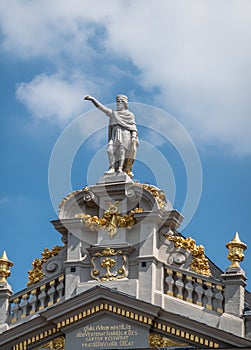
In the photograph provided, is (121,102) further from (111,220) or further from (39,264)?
(39,264)

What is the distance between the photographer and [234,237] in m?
34.6

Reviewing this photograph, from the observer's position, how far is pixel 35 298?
3622cm

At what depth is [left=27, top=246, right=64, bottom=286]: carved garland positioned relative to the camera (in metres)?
36.6

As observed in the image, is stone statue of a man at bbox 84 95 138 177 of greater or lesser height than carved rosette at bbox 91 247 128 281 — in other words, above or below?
above

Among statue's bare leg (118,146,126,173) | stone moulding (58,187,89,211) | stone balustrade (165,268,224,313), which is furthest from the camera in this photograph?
statue's bare leg (118,146,126,173)

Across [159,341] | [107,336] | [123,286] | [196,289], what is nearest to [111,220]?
[123,286]

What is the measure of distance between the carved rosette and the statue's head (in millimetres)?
4324

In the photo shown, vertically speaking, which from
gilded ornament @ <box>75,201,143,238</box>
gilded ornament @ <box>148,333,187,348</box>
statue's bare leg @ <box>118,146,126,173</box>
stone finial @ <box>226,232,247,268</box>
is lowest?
gilded ornament @ <box>148,333,187,348</box>

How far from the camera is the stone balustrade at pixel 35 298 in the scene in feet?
118

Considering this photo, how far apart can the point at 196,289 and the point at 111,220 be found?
318 cm

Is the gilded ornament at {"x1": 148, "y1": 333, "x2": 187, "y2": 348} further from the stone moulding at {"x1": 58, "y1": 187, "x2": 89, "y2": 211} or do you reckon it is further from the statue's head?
the statue's head

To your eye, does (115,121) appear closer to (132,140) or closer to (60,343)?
(132,140)

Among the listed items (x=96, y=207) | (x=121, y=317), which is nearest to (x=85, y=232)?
(x=96, y=207)

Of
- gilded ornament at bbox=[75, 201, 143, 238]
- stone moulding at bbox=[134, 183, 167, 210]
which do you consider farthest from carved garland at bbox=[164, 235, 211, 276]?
gilded ornament at bbox=[75, 201, 143, 238]
